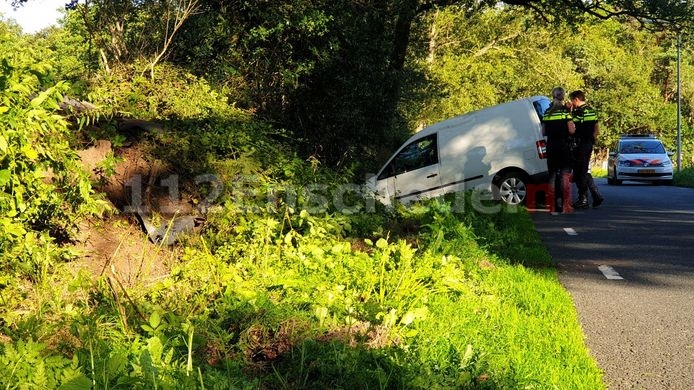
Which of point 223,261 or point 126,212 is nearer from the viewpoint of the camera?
point 223,261

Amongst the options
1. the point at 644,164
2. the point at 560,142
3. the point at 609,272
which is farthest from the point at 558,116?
the point at 644,164

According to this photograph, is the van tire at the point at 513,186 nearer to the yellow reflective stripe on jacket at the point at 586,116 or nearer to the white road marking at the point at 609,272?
the yellow reflective stripe on jacket at the point at 586,116

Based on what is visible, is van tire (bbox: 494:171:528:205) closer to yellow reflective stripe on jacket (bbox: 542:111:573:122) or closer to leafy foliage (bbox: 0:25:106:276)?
yellow reflective stripe on jacket (bbox: 542:111:573:122)

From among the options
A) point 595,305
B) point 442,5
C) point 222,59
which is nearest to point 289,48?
point 222,59

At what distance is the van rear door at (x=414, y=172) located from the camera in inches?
626

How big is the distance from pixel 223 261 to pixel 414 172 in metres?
9.24

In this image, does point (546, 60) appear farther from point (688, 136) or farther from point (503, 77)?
point (688, 136)

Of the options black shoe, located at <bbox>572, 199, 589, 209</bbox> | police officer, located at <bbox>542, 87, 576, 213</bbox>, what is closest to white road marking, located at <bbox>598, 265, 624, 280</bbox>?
police officer, located at <bbox>542, 87, 576, 213</bbox>

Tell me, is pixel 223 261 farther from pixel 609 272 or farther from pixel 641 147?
pixel 641 147

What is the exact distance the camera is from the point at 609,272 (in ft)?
27.0

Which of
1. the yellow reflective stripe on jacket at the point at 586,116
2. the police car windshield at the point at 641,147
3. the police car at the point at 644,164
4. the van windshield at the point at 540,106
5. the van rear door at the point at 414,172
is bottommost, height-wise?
the police car at the point at 644,164

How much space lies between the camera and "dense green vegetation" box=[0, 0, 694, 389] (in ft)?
14.6

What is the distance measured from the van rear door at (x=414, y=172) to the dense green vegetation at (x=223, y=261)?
1.84m

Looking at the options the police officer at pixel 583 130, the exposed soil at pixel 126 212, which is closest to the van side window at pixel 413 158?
the police officer at pixel 583 130
